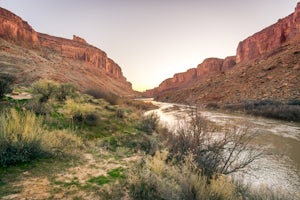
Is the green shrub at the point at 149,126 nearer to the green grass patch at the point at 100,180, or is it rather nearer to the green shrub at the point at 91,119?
the green shrub at the point at 91,119

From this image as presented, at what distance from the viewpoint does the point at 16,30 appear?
57.4 m

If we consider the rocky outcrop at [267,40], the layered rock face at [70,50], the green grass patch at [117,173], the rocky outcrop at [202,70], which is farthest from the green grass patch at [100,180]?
the rocky outcrop at [202,70]

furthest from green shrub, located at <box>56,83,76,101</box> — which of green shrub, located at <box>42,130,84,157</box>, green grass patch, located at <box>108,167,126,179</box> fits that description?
green grass patch, located at <box>108,167,126,179</box>

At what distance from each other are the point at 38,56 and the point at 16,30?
1401 cm

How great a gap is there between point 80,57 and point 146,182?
325ft

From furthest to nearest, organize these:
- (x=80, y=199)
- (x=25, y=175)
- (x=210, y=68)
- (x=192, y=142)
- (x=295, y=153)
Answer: (x=210, y=68)
(x=295, y=153)
(x=192, y=142)
(x=25, y=175)
(x=80, y=199)

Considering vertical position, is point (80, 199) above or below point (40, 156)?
below

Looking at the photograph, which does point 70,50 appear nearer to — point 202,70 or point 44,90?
point 202,70

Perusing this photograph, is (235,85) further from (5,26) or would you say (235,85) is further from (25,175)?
(5,26)

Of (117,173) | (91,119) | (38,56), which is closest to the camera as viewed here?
(117,173)

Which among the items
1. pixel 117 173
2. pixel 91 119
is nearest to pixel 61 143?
pixel 117 173

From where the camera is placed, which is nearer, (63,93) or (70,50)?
(63,93)

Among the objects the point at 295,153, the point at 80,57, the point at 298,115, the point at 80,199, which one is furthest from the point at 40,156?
the point at 80,57

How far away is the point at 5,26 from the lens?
178ft
